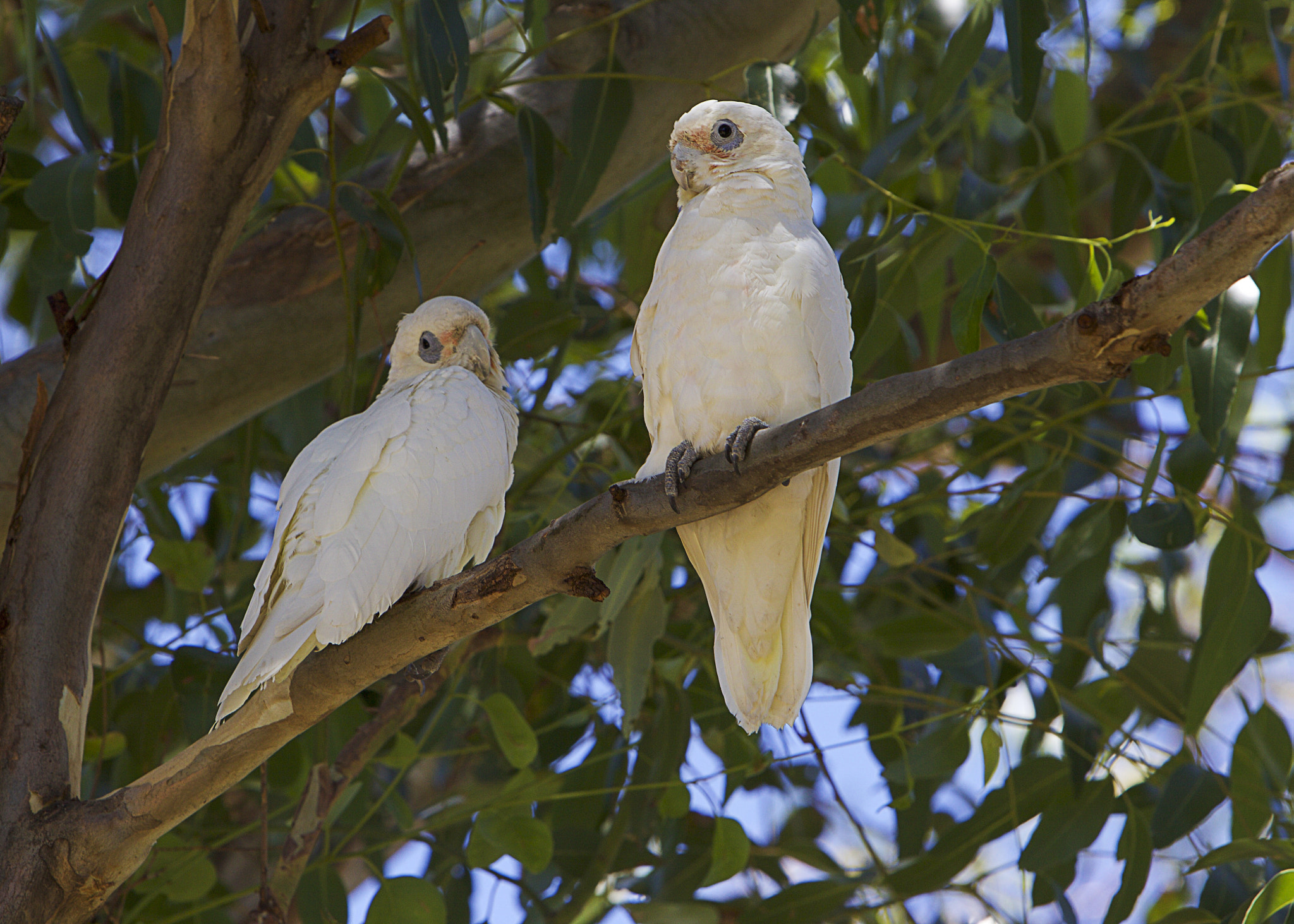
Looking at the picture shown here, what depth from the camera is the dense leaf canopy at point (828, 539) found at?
73.9 inches

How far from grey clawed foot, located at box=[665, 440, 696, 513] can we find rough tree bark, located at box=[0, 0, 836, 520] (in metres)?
0.66

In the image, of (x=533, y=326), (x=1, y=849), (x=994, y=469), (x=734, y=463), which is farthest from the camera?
(x=994, y=469)

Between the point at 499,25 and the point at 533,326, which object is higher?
the point at 499,25

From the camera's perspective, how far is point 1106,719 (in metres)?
2.20

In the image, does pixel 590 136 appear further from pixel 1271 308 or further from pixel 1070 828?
pixel 1070 828

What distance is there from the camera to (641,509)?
1.21 metres

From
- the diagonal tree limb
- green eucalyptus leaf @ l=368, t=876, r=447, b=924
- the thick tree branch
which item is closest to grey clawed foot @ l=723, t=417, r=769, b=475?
the thick tree branch

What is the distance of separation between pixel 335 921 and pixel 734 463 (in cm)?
130

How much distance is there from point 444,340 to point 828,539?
37.1 inches

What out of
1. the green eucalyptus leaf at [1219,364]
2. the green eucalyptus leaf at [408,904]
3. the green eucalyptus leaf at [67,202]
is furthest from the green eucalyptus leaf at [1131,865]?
the green eucalyptus leaf at [67,202]

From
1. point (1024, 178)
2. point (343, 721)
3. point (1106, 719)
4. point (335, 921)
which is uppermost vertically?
point (1024, 178)

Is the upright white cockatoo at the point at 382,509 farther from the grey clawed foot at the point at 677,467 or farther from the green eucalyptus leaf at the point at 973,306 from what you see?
the green eucalyptus leaf at the point at 973,306

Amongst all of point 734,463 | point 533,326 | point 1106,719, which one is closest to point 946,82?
point 533,326

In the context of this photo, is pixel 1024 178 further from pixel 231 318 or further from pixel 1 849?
pixel 1 849
